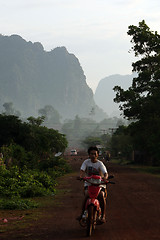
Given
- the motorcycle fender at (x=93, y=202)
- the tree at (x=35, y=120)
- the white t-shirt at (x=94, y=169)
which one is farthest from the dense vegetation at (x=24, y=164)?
the tree at (x=35, y=120)

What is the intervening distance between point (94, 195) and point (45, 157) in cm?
2865

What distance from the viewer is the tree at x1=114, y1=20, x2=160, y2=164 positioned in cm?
3778

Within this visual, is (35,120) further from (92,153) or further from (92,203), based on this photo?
(92,203)

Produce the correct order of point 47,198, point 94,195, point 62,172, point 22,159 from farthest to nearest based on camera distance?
point 62,172 < point 22,159 < point 47,198 < point 94,195

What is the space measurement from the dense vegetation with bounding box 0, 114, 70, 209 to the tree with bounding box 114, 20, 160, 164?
7575 mm

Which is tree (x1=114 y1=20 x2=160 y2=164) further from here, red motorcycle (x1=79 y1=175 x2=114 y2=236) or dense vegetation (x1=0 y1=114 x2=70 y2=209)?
red motorcycle (x1=79 y1=175 x2=114 y2=236)

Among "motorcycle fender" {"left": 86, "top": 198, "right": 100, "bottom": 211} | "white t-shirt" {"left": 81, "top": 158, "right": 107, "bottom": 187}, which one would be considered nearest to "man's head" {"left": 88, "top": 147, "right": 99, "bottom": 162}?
"white t-shirt" {"left": 81, "top": 158, "right": 107, "bottom": 187}

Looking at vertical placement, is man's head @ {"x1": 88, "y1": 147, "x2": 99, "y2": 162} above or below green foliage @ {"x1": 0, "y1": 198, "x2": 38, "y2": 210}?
above

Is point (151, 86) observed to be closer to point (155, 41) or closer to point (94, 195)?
point (155, 41)

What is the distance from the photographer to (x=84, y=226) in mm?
9453

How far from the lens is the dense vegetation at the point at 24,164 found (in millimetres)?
15875

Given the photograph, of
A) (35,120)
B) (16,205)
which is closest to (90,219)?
(16,205)

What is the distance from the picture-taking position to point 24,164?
91.0ft

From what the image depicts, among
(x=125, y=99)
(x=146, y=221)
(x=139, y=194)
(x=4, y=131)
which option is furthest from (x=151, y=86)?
(x=146, y=221)
